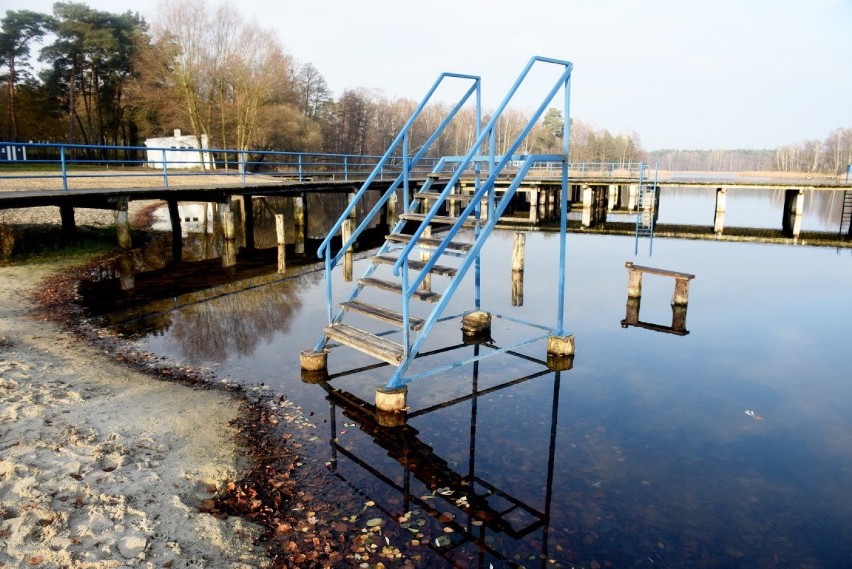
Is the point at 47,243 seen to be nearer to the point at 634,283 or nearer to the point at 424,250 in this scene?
the point at 424,250

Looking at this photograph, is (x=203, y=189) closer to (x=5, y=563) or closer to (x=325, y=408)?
(x=325, y=408)

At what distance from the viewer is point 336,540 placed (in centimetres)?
476

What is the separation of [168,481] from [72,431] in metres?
1.54

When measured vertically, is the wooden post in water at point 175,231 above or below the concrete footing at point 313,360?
above

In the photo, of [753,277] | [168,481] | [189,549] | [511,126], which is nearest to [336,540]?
[189,549]

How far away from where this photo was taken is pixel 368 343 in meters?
7.58

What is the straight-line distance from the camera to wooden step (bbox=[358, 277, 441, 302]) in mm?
7195

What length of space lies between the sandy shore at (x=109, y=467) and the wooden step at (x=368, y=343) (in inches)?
63.4

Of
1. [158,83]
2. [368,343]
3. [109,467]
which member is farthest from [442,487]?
[158,83]

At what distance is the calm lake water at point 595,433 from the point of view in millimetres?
5129

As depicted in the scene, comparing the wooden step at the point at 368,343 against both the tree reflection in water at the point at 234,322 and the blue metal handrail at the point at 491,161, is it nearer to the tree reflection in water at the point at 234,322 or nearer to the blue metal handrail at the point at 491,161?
the blue metal handrail at the point at 491,161

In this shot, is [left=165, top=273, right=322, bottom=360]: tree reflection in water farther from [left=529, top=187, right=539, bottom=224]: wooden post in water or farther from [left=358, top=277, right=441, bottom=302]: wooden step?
[left=529, top=187, right=539, bottom=224]: wooden post in water

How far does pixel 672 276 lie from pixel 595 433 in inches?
260

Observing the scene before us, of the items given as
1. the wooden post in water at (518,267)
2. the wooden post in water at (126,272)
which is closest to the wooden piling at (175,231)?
the wooden post in water at (126,272)
